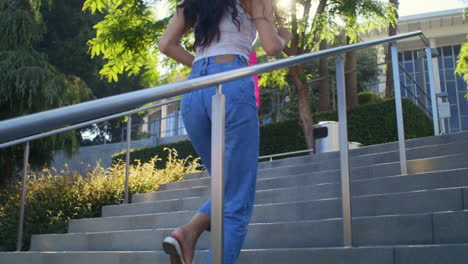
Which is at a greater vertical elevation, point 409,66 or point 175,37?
point 409,66

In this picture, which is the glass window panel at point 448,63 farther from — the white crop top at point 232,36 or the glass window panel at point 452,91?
the white crop top at point 232,36

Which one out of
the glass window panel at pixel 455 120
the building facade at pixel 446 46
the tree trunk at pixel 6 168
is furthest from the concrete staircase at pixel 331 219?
the glass window panel at pixel 455 120

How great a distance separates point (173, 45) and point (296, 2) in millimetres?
7144

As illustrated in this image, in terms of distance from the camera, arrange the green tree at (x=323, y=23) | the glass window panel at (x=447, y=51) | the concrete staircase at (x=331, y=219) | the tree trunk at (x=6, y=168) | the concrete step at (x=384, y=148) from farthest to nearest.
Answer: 1. the glass window panel at (x=447, y=51)
2. the tree trunk at (x=6, y=168)
3. the green tree at (x=323, y=23)
4. the concrete step at (x=384, y=148)
5. the concrete staircase at (x=331, y=219)

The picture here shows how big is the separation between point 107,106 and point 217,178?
58cm

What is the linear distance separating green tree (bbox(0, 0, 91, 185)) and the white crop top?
830 cm

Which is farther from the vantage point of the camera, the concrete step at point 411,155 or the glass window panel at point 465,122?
the glass window panel at point 465,122

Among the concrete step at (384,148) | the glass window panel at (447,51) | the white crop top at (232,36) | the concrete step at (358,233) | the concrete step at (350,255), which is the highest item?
the glass window panel at (447,51)

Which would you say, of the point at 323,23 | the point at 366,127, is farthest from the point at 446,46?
the point at 323,23

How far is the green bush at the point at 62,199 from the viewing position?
6191mm

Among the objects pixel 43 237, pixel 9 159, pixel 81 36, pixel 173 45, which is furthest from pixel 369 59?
pixel 173 45

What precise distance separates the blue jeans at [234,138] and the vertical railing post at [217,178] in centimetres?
3

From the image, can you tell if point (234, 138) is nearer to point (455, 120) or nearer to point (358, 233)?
point (358, 233)

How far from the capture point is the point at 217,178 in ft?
6.05
